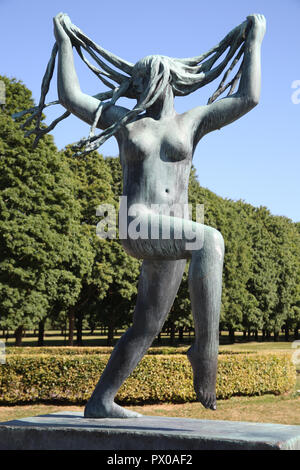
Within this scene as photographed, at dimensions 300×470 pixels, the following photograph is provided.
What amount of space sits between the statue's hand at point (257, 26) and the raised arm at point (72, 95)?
143cm

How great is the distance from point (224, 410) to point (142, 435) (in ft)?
29.9

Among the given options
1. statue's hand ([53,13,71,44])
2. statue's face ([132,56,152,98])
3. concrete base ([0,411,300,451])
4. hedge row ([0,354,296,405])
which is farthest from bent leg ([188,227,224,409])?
hedge row ([0,354,296,405])

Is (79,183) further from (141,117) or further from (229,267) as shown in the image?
(141,117)

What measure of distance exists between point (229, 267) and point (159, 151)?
34.6 metres

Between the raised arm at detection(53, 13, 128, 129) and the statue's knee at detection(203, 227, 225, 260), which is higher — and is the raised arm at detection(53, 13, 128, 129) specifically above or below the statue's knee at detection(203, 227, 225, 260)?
above

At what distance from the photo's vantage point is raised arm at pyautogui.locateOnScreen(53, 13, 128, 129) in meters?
5.09

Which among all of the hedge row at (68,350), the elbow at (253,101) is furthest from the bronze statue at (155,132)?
the hedge row at (68,350)

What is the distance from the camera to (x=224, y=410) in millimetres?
12672

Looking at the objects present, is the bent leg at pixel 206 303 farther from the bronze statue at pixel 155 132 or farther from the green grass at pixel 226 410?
the green grass at pixel 226 410

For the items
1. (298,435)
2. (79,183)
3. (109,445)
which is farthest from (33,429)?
(79,183)

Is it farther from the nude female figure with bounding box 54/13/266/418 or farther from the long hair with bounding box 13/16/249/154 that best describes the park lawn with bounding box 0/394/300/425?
the long hair with bounding box 13/16/249/154

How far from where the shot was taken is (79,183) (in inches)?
1182

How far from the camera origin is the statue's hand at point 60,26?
522 centimetres
